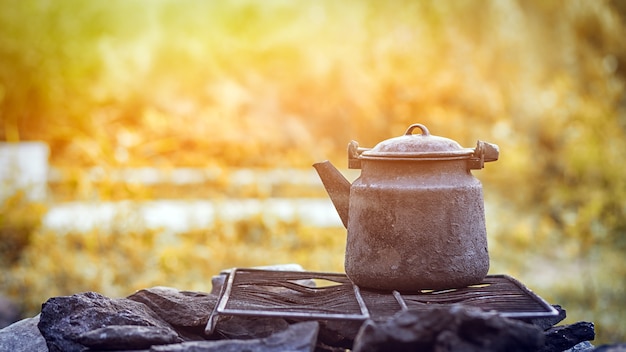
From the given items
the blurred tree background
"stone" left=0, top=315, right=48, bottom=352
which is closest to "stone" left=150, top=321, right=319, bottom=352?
"stone" left=0, top=315, right=48, bottom=352

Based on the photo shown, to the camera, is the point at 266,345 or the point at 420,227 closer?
the point at 266,345

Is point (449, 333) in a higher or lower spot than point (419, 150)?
lower

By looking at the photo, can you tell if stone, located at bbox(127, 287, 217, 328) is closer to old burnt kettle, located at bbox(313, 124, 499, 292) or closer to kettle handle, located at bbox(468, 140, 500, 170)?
old burnt kettle, located at bbox(313, 124, 499, 292)

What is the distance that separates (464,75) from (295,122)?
85.8 inches

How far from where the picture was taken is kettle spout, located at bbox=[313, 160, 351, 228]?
2.46 metres

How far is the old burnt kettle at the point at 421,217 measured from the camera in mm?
2168

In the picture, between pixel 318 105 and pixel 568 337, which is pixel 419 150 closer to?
pixel 568 337

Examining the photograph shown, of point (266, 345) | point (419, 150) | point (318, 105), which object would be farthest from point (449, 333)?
point (318, 105)

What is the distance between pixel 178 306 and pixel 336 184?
71 centimetres

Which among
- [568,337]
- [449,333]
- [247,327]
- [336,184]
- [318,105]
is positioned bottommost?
[568,337]

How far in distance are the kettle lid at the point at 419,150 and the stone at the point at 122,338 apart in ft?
2.90

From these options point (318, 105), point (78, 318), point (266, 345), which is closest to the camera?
point (266, 345)

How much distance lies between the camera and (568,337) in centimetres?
229

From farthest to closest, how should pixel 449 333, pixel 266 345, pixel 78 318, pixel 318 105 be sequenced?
pixel 318 105 < pixel 78 318 < pixel 266 345 < pixel 449 333
